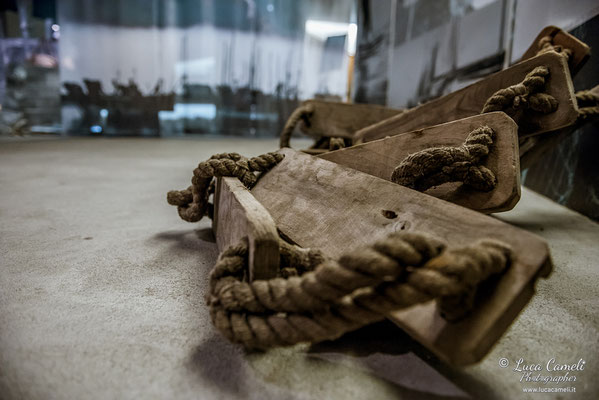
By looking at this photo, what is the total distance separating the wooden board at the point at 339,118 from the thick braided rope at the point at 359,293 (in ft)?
5.32

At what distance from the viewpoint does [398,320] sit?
613mm

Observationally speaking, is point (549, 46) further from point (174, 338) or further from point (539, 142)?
point (174, 338)

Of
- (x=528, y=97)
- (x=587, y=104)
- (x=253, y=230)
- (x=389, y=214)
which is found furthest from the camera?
(x=587, y=104)

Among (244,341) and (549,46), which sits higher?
(549,46)

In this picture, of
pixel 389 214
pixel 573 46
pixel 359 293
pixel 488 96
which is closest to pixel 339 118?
pixel 488 96

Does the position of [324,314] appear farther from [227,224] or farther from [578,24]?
[578,24]

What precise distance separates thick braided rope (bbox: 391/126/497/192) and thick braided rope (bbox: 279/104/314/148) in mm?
1180

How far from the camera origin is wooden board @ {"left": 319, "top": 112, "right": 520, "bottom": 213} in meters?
0.93

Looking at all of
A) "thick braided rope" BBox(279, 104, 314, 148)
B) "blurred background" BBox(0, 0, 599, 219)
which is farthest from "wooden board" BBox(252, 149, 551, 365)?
"blurred background" BBox(0, 0, 599, 219)

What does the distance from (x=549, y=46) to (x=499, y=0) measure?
4.80 feet

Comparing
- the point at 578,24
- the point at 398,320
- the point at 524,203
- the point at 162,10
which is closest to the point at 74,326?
the point at 398,320

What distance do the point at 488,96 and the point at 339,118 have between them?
956 mm

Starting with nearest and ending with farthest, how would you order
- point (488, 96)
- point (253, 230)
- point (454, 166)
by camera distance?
1. point (253, 230)
2. point (454, 166)
3. point (488, 96)

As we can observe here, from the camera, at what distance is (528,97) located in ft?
3.75
